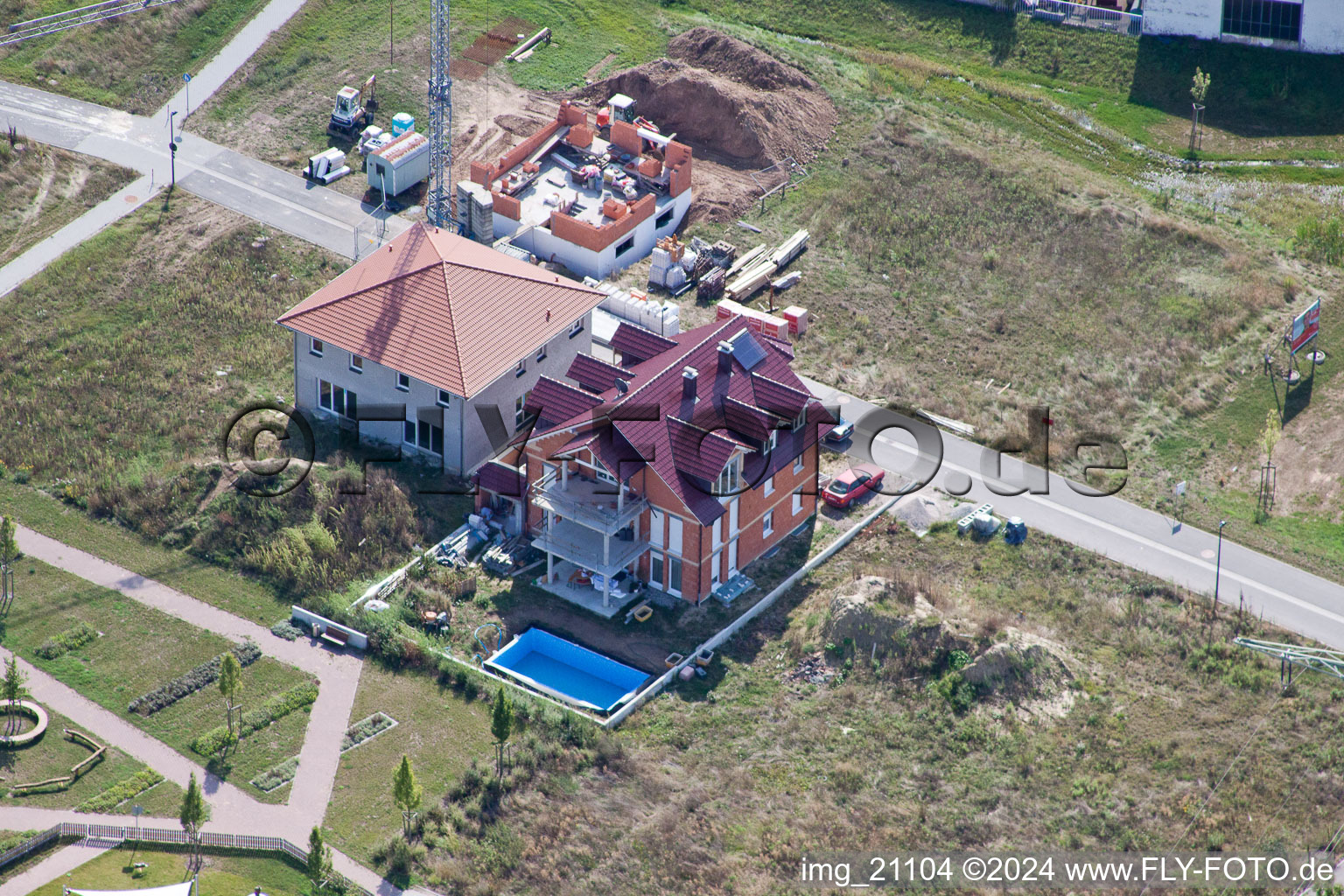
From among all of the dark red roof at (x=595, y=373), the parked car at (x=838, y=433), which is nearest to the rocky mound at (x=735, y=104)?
the parked car at (x=838, y=433)

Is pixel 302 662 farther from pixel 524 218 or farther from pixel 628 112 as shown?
pixel 628 112

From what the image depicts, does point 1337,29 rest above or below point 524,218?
above

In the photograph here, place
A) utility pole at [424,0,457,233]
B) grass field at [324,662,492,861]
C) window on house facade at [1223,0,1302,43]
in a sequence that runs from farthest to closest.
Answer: window on house facade at [1223,0,1302,43]
utility pole at [424,0,457,233]
grass field at [324,662,492,861]

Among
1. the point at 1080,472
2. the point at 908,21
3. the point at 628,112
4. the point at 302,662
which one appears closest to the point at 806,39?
the point at 908,21

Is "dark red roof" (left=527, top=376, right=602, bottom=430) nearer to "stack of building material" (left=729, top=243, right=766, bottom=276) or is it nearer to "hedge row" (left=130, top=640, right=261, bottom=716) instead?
"hedge row" (left=130, top=640, right=261, bottom=716)

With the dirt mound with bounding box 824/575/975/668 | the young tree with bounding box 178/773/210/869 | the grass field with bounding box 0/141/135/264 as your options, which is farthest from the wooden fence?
the grass field with bounding box 0/141/135/264
